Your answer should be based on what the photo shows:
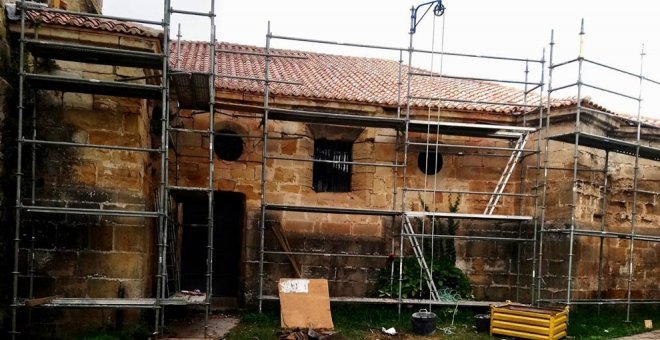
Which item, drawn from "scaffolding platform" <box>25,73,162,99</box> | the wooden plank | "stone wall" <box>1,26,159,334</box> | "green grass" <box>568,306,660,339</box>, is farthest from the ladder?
"green grass" <box>568,306,660,339</box>

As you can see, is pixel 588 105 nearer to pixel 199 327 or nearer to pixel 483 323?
pixel 483 323

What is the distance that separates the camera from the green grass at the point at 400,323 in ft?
30.3

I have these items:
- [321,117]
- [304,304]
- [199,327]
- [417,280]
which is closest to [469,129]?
[321,117]

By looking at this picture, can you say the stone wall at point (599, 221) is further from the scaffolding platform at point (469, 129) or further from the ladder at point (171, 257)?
the ladder at point (171, 257)

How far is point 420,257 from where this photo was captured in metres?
10.9

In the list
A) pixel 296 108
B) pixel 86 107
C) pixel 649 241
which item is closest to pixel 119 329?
pixel 86 107

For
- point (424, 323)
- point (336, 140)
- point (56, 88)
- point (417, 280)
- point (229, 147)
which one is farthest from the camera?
point (336, 140)

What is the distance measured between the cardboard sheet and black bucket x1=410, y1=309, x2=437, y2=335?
1438 millimetres

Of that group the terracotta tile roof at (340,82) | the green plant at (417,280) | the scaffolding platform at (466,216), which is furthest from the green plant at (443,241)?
the terracotta tile roof at (340,82)

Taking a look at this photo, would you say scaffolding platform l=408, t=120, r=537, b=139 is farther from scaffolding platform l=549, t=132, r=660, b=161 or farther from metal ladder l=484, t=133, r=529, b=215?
scaffolding platform l=549, t=132, r=660, b=161

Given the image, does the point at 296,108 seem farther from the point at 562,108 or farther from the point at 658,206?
the point at 658,206

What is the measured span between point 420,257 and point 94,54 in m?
6.86

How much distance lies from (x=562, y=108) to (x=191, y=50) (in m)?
8.92

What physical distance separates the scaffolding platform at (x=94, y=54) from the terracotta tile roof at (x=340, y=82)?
2.08 meters
